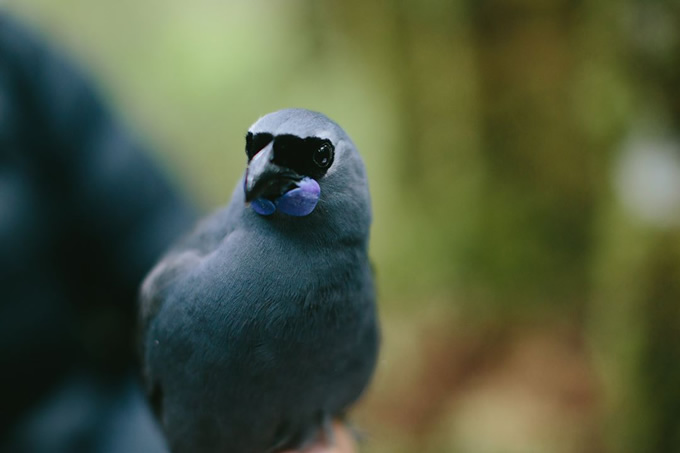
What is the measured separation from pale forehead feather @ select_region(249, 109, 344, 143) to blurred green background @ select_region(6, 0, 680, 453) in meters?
1.56

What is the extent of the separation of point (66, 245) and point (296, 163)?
1.70 meters

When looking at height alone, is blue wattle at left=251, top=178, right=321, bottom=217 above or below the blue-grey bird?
above

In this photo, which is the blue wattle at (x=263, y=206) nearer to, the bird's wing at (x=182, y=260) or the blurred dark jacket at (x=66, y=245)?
the bird's wing at (x=182, y=260)

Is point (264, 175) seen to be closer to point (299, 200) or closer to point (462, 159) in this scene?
point (299, 200)

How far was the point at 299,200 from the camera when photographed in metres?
0.85

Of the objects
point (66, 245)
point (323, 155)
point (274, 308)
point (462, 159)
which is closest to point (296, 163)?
point (323, 155)

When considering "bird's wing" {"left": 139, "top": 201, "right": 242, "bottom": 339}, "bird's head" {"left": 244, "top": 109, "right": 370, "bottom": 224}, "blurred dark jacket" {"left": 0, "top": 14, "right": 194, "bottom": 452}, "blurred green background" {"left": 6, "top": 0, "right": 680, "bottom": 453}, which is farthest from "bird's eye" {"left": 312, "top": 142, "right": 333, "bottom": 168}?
"blurred green background" {"left": 6, "top": 0, "right": 680, "bottom": 453}

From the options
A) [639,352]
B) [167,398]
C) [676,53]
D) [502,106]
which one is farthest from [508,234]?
[167,398]

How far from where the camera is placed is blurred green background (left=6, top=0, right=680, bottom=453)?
2.60m

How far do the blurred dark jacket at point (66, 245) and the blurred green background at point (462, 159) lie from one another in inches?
13.0

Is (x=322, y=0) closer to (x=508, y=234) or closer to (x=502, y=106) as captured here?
(x=502, y=106)

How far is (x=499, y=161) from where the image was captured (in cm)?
310

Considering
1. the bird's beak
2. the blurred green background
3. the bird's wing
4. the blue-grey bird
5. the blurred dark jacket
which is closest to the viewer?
the bird's beak

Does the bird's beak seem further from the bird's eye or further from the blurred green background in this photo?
the blurred green background
